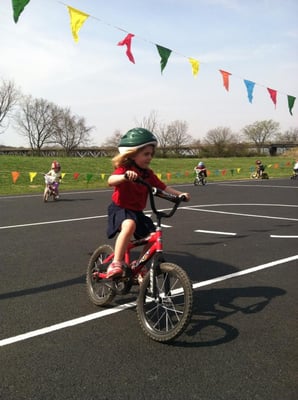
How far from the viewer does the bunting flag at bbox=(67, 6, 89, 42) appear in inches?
370

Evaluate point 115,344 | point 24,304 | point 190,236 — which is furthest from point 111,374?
point 190,236

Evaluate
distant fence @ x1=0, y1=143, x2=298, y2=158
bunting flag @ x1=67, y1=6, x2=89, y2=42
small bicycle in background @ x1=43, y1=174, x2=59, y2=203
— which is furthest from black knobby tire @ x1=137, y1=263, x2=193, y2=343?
distant fence @ x1=0, y1=143, x2=298, y2=158

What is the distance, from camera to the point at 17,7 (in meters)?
7.80

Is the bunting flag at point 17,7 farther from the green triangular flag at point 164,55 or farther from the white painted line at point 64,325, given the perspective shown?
the white painted line at point 64,325

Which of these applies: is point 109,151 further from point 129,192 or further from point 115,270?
point 115,270

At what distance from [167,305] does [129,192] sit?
1065 millimetres

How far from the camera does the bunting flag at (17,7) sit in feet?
25.5

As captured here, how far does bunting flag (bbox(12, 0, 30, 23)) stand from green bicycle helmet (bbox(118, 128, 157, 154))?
6029 mm

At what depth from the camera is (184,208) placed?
37.9 feet

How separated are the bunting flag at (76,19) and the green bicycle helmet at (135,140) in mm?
7072

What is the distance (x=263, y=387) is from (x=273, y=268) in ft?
9.46

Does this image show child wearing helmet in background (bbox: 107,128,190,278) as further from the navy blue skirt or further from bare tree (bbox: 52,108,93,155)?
bare tree (bbox: 52,108,93,155)

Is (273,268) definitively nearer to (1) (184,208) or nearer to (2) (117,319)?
(2) (117,319)

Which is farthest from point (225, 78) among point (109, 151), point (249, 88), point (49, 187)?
point (109, 151)
